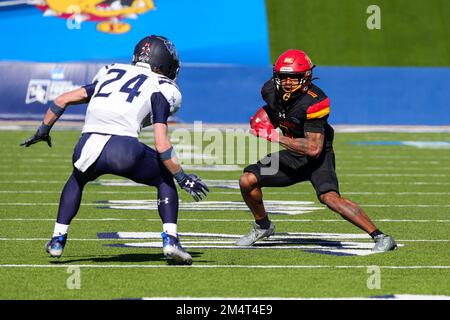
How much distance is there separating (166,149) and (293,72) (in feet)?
5.19

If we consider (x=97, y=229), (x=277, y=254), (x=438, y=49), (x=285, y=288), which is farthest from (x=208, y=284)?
(x=438, y=49)

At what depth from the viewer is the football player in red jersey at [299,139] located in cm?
887

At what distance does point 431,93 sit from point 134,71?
19.5 m

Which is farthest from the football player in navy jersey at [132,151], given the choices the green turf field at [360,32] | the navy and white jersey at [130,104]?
the green turf field at [360,32]

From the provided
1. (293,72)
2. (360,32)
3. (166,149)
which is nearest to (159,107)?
(166,149)

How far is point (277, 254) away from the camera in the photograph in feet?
28.9

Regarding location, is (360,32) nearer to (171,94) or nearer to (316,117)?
(316,117)

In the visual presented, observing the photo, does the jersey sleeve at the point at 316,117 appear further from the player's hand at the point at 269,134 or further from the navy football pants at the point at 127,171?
the navy football pants at the point at 127,171

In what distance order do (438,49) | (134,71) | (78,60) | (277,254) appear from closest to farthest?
(134,71), (277,254), (78,60), (438,49)

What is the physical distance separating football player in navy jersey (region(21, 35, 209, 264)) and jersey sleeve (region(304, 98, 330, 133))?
1.32 m

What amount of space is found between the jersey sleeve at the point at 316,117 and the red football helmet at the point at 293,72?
0.20 m

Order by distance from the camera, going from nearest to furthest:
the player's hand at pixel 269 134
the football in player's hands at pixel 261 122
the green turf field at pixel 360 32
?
the player's hand at pixel 269 134 < the football in player's hands at pixel 261 122 < the green turf field at pixel 360 32

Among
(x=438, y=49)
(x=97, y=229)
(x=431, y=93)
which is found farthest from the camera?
(x=438, y=49)

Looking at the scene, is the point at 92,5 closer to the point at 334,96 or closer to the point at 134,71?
the point at 334,96
